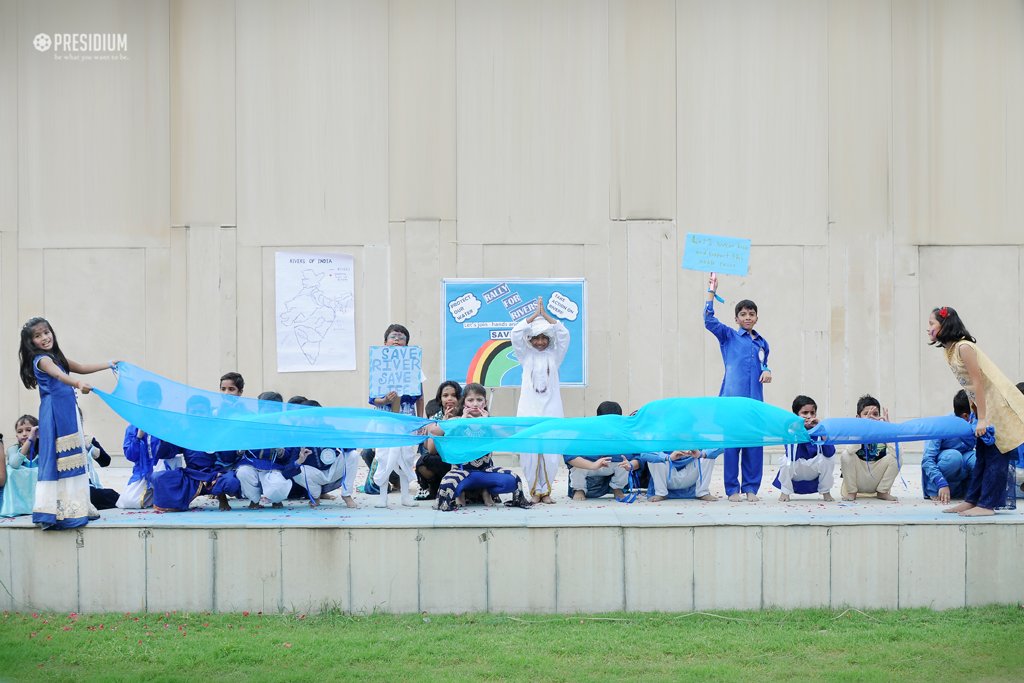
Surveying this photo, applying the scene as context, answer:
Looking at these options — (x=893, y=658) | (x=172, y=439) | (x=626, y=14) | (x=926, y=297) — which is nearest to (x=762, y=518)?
(x=893, y=658)

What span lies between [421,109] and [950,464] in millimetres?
6823

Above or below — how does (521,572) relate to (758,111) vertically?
below

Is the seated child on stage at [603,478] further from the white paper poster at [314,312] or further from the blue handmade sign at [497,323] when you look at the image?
the white paper poster at [314,312]

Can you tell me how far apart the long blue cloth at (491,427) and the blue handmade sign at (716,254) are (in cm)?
233

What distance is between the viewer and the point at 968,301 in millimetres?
12438

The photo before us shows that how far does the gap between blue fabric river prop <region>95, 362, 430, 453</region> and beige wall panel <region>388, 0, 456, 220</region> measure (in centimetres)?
475

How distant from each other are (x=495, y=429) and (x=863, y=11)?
24.2 ft

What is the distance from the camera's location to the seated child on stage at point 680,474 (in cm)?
880

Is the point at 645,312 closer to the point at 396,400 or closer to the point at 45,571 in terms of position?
the point at 396,400

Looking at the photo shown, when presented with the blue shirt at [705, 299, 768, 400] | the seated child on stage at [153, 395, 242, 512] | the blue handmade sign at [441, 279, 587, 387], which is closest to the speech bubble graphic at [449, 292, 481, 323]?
the blue handmade sign at [441, 279, 587, 387]

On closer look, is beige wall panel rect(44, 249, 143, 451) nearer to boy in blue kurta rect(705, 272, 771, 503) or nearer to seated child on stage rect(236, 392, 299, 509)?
seated child on stage rect(236, 392, 299, 509)

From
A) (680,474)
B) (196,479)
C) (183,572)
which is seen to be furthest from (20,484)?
(680,474)

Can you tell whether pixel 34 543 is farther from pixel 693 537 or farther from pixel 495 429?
pixel 693 537

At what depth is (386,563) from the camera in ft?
23.8
